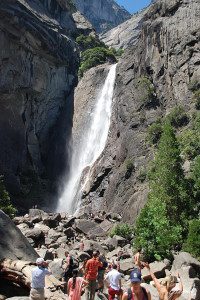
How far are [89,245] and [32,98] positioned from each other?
35805mm

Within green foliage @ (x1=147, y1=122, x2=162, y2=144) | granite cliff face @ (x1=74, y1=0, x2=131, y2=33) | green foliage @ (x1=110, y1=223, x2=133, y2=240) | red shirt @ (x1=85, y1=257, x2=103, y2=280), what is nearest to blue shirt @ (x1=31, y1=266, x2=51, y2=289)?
red shirt @ (x1=85, y1=257, x2=103, y2=280)

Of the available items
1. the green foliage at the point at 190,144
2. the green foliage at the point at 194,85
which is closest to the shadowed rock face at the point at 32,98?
the green foliage at the point at 194,85

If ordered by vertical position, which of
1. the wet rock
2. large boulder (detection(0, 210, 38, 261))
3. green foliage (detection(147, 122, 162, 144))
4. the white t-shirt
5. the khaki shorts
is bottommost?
the khaki shorts

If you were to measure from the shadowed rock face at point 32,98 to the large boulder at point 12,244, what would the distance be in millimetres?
37515

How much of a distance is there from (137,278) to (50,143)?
5619cm

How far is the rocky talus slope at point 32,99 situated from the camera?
54156 mm

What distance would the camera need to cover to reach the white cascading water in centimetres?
5425

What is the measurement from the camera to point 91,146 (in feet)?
190

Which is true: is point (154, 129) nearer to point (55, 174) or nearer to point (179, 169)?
point (179, 169)

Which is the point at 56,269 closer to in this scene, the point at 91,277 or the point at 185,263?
the point at 91,277

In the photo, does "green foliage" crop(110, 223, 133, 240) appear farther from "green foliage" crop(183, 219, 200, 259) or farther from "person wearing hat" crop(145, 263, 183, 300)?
"person wearing hat" crop(145, 263, 183, 300)

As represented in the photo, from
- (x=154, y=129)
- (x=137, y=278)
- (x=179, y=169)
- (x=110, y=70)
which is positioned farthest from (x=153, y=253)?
(x=110, y=70)

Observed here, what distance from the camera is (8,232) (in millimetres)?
15477

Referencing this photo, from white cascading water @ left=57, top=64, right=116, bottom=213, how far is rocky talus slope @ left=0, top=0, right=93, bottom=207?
2.68 meters
